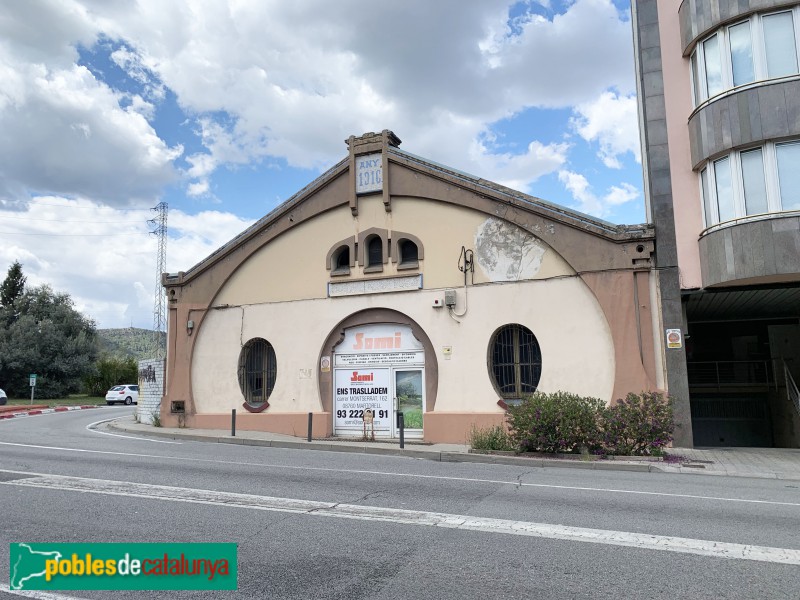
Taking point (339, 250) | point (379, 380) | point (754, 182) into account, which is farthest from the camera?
point (339, 250)

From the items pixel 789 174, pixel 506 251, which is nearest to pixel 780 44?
pixel 789 174

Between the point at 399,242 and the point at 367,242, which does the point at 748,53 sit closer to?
the point at 399,242

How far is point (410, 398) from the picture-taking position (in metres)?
17.4

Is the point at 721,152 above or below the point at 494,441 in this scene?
above

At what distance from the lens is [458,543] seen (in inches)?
239

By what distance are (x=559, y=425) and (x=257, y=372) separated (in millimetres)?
10359

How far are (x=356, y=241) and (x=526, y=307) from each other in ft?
18.4

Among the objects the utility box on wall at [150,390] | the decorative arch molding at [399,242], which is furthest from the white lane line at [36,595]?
the utility box on wall at [150,390]

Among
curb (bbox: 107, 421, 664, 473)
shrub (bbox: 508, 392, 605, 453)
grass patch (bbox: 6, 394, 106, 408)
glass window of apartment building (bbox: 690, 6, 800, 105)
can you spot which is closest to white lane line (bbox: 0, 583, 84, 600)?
curb (bbox: 107, 421, 664, 473)

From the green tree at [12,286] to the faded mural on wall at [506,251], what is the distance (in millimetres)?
45007

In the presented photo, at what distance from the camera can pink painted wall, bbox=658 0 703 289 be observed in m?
14.7

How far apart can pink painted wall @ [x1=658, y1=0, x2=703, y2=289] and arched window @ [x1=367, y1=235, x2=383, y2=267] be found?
8.16 m

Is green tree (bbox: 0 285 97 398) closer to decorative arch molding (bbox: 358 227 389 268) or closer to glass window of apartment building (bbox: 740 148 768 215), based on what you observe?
decorative arch molding (bbox: 358 227 389 268)

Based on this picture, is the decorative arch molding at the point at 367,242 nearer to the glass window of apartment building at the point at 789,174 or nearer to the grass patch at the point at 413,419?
the grass patch at the point at 413,419
